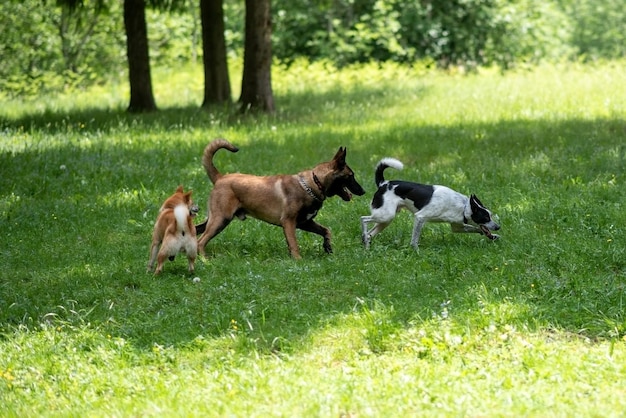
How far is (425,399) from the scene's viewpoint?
6059 millimetres

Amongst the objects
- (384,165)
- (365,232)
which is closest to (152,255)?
(365,232)

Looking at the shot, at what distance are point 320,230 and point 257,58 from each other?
9.14 metres

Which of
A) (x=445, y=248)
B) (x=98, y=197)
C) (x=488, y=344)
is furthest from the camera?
(x=98, y=197)

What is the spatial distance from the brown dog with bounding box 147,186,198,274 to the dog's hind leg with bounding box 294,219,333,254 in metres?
1.40

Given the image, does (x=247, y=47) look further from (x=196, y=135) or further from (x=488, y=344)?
(x=488, y=344)

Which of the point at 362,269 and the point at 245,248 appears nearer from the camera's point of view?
the point at 362,269

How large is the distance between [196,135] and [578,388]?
1133 centimetres

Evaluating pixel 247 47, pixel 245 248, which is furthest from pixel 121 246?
pixel 247 47

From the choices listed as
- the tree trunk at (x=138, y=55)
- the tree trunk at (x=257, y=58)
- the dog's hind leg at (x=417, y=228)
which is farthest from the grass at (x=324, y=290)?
the tree trunk at (x=138, y=55)

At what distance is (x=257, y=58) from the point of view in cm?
1848

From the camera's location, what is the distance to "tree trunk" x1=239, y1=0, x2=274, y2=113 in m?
18.2

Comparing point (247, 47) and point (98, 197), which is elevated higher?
point (247, 47)

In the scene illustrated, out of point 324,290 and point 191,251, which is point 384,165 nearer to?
point 324,290

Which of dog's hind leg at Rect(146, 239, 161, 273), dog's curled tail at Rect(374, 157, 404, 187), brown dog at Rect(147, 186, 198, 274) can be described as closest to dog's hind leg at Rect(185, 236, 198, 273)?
brown dog at Rect(147, 186, 198, 274)
